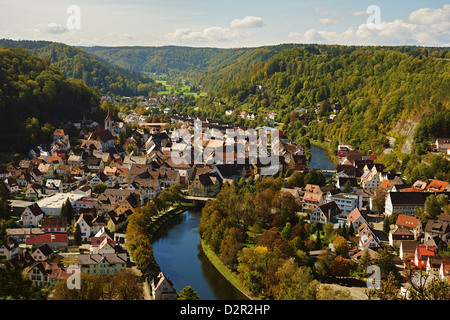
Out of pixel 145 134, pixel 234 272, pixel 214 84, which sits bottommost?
pixel 234 272

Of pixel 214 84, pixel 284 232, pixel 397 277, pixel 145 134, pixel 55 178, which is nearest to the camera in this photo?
pixel 397 277

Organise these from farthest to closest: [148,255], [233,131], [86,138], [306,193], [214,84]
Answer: [214,84] → [233,131] → [86,138] → [306,193] → [148,255]

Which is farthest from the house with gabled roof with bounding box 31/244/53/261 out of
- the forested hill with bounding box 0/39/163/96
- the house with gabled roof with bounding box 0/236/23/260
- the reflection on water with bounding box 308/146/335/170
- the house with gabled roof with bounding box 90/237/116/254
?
the forested hill with bounding box 0/39/163/96

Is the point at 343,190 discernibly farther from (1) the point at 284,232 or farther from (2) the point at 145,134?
(2) the point at 145,134

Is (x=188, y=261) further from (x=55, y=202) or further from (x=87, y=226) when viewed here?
(x=55, y=202)

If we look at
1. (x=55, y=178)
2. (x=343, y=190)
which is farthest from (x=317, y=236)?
(x=55, y=178)

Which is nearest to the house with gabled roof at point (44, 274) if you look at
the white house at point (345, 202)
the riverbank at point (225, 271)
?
the riverbank at point (225, 271)
